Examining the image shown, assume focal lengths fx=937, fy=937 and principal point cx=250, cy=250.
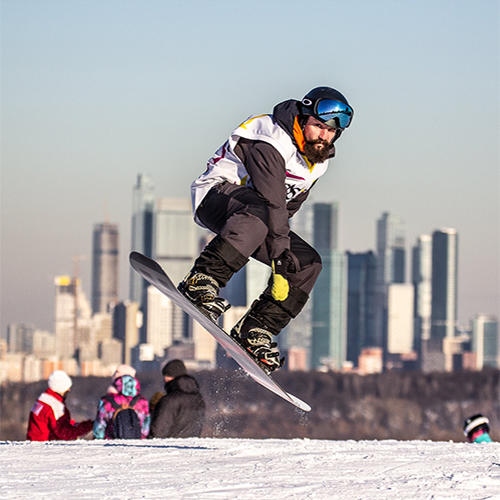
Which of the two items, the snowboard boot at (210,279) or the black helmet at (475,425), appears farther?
the black helmet at (475,425)

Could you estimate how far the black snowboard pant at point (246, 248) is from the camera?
24.1 ft

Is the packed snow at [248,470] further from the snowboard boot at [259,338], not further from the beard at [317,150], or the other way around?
the beard at [317,150]

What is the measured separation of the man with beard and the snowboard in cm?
10

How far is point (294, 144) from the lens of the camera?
24.7ft

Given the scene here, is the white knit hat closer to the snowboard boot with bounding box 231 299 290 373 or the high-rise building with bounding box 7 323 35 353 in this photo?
the snowboard boot with bounding box 231 299 290 373

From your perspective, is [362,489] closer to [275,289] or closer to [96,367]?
[275,289]

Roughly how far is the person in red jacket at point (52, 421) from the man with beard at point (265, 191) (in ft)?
8.10

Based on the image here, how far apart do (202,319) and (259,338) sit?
0.67 metres

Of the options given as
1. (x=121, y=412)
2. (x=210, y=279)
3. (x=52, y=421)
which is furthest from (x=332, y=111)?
(x=52, y=421)

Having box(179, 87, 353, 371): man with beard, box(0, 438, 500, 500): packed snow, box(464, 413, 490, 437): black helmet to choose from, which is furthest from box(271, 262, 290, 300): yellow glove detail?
box(464, 413, 490, 437): black helmet

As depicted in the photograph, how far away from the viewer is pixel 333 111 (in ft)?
24.6

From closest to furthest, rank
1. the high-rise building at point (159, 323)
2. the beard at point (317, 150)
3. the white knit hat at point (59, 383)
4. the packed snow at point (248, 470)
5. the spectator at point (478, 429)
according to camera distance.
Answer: the packed snow at point (248, 470) < the beard at point (317, 150) < the white knit hat at point (59, 383) < the spectator at point (478, 429) < the high-rise building at point (159, 323)

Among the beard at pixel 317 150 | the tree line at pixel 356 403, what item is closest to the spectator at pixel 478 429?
the beard at pixel 317 150

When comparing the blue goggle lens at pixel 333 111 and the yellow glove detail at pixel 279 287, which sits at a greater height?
the blue goggle lens at pixel 333 111
